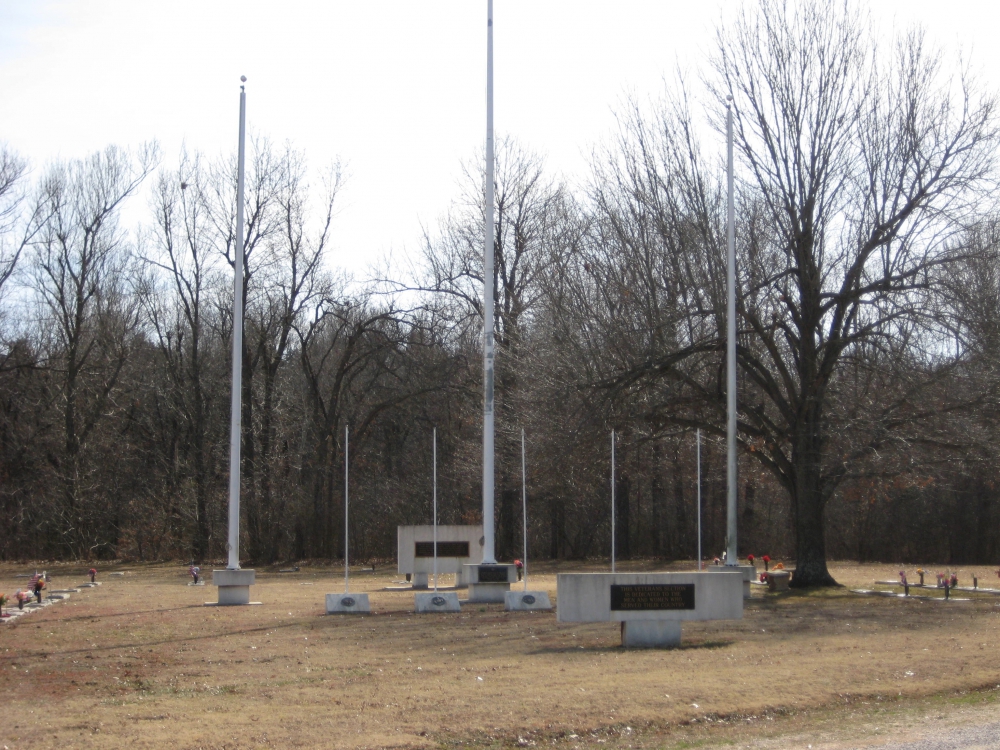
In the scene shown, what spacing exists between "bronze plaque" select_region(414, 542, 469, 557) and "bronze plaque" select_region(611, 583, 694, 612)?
1270 cm

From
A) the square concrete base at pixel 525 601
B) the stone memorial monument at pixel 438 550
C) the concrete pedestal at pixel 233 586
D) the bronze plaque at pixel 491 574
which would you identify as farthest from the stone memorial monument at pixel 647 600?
the stone memorial monument at pixel 438 550

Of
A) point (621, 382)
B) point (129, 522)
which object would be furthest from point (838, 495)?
point (129, 522)

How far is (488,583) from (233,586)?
492 cm

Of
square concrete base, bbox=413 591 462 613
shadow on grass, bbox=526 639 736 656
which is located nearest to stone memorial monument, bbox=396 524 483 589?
square concrete base, bbox=413 591 462 613

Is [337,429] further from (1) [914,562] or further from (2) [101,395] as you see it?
(1) [914,562]

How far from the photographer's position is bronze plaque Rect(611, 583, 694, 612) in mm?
13391

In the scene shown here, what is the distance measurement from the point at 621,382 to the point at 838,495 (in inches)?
688

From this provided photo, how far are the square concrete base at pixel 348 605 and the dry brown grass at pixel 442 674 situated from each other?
1.37ft

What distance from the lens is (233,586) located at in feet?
67.5

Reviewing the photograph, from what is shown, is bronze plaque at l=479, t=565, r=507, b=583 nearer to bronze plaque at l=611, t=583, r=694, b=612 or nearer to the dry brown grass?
the dry brown grass

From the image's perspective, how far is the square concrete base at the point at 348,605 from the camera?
731 inches

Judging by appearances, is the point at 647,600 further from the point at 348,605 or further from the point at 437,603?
the point at 348,605

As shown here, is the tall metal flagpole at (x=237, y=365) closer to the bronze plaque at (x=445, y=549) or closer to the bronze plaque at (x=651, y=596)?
the bronze plaque at (x=445, y=549)

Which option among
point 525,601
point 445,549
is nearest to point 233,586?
point 525,601
